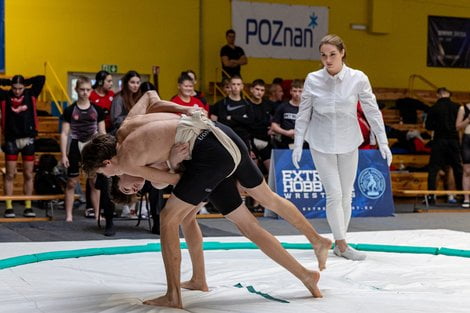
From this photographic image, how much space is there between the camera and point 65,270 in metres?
4.93

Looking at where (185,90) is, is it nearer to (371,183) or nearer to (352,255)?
(371,183)

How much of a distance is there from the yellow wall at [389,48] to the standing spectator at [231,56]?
115 cm

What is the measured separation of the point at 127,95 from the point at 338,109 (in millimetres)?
2568

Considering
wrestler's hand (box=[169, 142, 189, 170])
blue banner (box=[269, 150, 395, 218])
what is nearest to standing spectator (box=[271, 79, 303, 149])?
blue banner (box=[269, 150, 395, 218])

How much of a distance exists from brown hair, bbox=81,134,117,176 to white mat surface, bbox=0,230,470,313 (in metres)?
0.69

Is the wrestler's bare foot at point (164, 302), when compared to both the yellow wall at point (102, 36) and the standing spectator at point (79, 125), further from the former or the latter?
the yellow wall at point (102, 36)

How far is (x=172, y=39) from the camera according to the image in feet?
47.9

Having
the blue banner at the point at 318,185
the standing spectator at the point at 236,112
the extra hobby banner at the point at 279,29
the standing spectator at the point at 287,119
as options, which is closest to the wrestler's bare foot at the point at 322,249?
the blue banner at the point at 318,185

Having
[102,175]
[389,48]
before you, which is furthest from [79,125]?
[389,48]

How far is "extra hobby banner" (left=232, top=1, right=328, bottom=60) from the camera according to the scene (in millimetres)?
15055

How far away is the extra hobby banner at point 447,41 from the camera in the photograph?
1675 centimetres

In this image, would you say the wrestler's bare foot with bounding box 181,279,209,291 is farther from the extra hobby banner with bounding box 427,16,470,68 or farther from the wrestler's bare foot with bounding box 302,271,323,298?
the extra hobby banner with bounding box 427,16,470,68

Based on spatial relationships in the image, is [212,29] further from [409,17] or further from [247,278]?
[247,278]

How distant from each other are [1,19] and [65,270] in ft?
29.7
